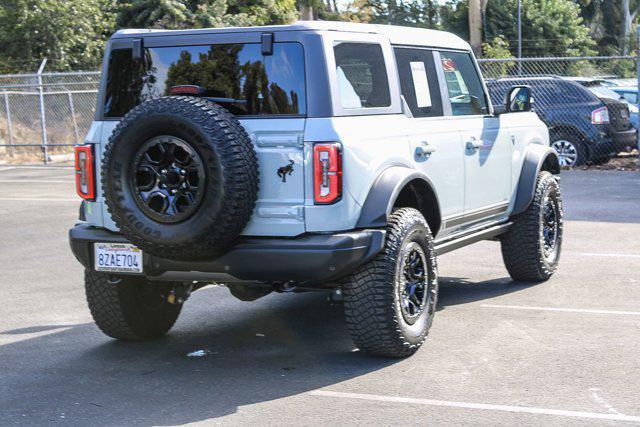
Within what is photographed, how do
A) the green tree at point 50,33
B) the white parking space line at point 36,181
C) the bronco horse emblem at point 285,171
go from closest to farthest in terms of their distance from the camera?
1. the bronco horse emblem at point 285,171
2. the white parking space line at point 36,181
3. the green tree at point 50,33

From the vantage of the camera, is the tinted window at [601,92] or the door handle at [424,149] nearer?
the door handle at [424,149]

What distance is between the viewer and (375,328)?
6180 mm

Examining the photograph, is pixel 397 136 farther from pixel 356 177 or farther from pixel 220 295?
pixel 220 295

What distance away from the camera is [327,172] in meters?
5.92

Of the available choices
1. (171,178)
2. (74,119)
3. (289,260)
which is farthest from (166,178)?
(74,119)

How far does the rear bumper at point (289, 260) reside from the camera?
589cm

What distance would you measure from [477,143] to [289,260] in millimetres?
2364

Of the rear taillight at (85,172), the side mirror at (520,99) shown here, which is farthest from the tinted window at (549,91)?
the rear taillight at (85,172)

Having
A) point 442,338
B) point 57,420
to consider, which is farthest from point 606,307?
point 57,420

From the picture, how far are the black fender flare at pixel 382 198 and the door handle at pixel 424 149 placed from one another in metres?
0.44

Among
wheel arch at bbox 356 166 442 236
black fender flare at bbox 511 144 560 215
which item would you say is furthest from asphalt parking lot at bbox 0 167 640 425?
wheel arch at bbox 356 166 442 236

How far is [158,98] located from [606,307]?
3692 millimetres

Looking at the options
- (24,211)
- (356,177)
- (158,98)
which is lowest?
(24,211)

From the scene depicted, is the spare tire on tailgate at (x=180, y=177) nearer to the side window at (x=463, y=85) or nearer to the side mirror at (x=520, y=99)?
the side window at (x=463, y=85)
